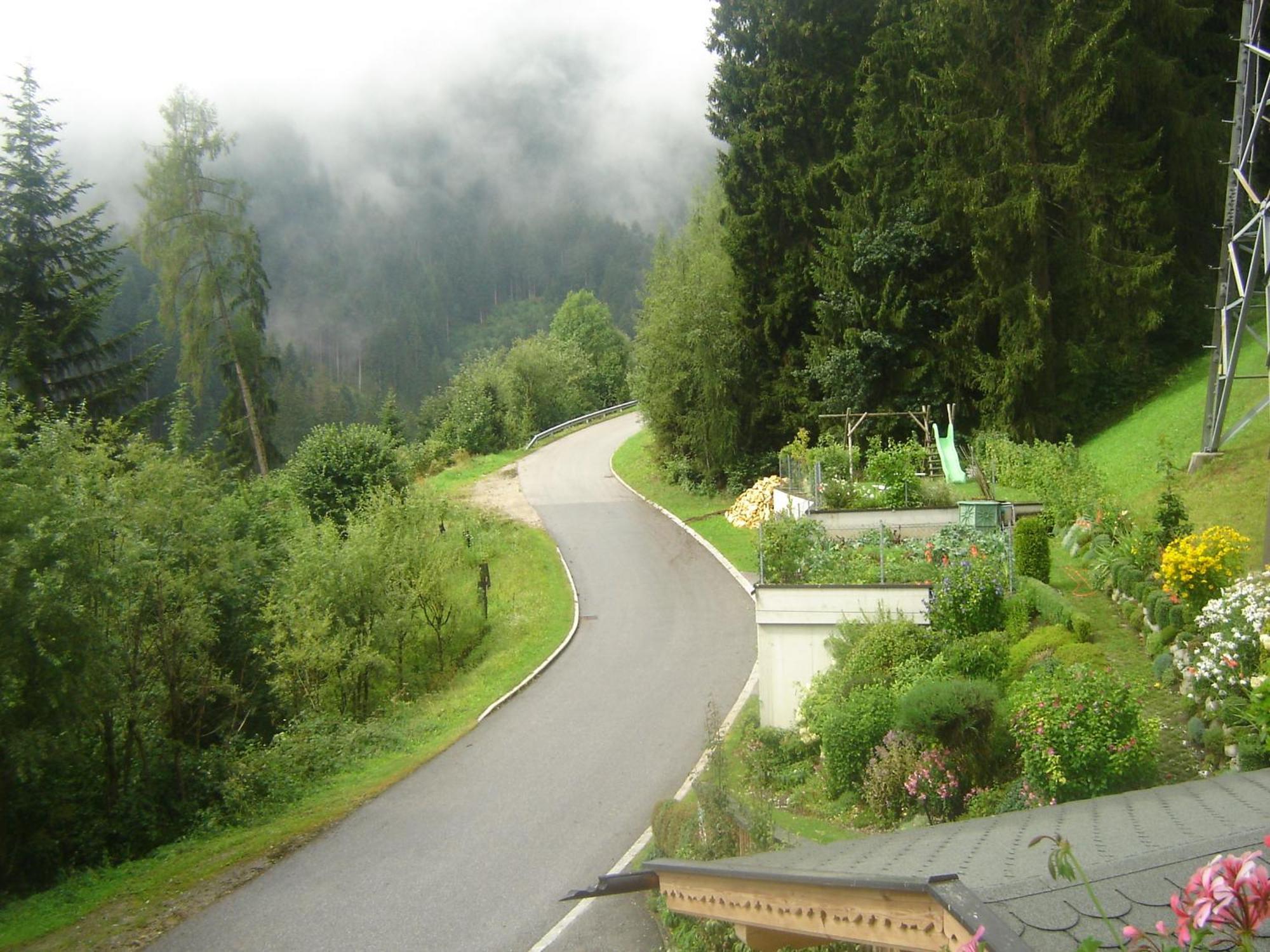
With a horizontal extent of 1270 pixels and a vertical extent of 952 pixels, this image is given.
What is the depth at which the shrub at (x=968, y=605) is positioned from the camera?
43.8 feet

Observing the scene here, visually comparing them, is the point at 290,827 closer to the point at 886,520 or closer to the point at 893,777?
the point at 893,777

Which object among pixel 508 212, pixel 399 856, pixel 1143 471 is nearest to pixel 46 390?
pixel 399 856

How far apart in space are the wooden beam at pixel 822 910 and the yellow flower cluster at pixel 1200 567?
8.29m

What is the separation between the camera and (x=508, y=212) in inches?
5453

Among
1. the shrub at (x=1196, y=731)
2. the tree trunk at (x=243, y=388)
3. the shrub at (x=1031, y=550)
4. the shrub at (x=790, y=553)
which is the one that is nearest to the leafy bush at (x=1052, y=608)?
the shrub at (x=1031, y=550)

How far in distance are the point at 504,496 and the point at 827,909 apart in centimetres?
3212

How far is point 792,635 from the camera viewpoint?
47.6 ft

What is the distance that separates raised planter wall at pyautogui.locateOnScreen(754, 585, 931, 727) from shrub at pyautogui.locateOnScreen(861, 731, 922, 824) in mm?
3329

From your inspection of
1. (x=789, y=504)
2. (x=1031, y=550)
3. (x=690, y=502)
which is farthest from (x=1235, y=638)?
(x=690, y=502)

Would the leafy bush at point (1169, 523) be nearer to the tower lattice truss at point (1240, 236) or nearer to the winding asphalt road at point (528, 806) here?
the tower lattice truss at point (1240, 236)

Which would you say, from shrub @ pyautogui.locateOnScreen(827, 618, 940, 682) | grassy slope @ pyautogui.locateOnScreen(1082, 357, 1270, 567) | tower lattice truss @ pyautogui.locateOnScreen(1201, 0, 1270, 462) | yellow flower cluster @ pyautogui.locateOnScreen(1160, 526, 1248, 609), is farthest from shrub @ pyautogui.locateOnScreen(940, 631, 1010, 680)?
tower lattice truss @ pyautogui.locateOnScreen(1201, 0, 1270, 462)

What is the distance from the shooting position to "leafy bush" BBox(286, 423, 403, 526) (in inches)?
1196

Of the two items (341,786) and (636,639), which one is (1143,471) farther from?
(341,786)

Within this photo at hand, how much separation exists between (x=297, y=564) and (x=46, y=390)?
12.1 m
